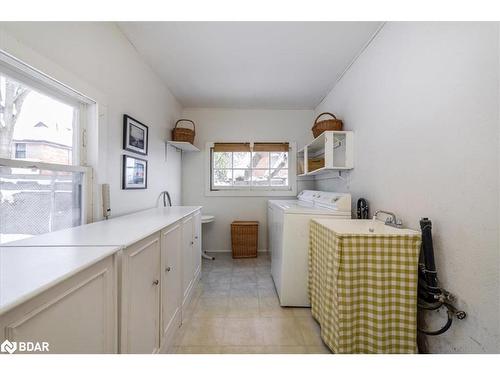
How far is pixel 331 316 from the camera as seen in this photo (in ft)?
4.69

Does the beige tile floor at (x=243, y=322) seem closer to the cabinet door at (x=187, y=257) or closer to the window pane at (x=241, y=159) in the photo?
the cabinet door at (x=187, y=257)

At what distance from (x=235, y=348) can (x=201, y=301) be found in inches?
28.9

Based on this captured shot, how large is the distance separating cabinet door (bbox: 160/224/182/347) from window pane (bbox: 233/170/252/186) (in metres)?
2.12

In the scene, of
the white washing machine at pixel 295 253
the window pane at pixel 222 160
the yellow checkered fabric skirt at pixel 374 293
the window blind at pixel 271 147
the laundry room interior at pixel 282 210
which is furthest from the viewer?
the window pane at pixel 222 160

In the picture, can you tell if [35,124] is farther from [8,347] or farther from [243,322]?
[243,322]

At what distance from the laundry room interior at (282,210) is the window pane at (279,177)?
1231 mm

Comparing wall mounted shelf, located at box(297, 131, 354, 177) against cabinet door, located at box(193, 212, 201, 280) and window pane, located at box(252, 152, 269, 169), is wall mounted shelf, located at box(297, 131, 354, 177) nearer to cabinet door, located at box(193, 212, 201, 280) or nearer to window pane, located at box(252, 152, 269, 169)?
window pane, located at box(252, 152, 269, 169)

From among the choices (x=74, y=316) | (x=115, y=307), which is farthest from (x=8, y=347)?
(x=115, y=307)

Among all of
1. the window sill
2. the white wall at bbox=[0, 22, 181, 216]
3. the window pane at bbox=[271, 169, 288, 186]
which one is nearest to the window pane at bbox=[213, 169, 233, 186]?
the window sill

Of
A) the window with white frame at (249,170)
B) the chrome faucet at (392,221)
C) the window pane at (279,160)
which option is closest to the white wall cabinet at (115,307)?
the chrome faucet at (392,221)

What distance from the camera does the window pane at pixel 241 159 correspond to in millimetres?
3807

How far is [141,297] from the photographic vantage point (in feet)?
3.69

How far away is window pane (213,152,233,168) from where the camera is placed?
3.83 metres
